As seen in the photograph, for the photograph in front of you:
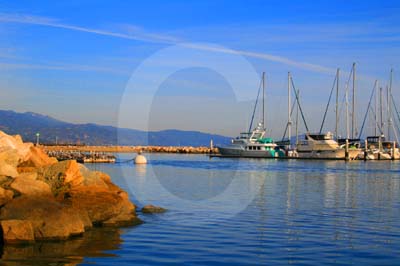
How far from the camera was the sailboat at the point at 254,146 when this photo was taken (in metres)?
117

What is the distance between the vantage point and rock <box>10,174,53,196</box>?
733 inches

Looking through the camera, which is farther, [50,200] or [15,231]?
[50,200]

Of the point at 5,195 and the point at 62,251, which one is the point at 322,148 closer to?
the point at 5,195

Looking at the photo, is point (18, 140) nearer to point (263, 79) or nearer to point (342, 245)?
point (342, 245)

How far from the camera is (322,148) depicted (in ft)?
364

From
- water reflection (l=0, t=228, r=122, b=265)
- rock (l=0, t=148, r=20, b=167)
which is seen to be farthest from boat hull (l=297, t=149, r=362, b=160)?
water reflection (l=0, t=228, r=122, b=265)

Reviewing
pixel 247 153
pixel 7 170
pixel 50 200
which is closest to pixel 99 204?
pixel 50 200

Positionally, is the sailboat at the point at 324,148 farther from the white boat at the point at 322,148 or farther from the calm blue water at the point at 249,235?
the calm blue water at the point at 249,235

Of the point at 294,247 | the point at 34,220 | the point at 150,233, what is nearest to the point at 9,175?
the point at 34,220

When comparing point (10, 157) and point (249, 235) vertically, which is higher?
point (10, 157)

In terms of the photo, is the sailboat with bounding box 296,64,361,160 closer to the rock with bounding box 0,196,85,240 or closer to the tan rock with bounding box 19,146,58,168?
the tan rock with bounding box 19,146,58,168

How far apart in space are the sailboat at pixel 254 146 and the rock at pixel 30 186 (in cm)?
9674

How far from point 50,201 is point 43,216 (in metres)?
0.90

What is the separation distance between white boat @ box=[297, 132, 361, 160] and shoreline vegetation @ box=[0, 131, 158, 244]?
90.2m
